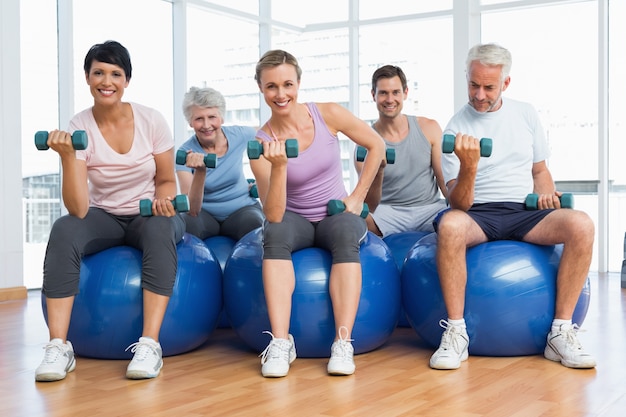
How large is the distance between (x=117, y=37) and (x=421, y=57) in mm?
2267

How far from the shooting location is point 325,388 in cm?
220

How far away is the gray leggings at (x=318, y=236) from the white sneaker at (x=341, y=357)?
24 centimetres

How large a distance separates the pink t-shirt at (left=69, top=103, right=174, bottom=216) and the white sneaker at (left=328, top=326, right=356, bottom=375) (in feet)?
2.66

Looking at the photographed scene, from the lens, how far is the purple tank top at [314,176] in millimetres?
2631

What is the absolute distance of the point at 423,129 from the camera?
11.1 feet

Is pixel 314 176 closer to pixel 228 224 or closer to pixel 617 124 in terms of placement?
pixel 228 224

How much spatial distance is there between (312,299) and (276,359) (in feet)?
0.74

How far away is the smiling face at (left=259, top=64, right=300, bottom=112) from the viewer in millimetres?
2525

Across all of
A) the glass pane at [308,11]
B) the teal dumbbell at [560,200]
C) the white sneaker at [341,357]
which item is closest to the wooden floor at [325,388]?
the white sneaker at [341,357]

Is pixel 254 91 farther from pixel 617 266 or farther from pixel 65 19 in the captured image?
pixel 617 266

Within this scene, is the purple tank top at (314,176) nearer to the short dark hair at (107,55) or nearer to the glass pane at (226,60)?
the short dark hair at (107,55)

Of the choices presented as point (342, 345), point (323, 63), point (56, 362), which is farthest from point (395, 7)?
point (56, 362)

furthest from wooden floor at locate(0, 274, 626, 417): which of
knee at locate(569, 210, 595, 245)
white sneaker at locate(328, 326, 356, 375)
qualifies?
knee at locate(569, 210, 595, 245)

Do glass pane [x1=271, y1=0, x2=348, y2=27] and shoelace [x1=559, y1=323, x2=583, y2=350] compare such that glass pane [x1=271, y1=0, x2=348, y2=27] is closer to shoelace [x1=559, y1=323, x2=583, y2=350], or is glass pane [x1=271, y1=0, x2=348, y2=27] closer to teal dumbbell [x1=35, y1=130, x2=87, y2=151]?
teal dumbbell [x1=35, y1=130, x2=87, y2=151]
